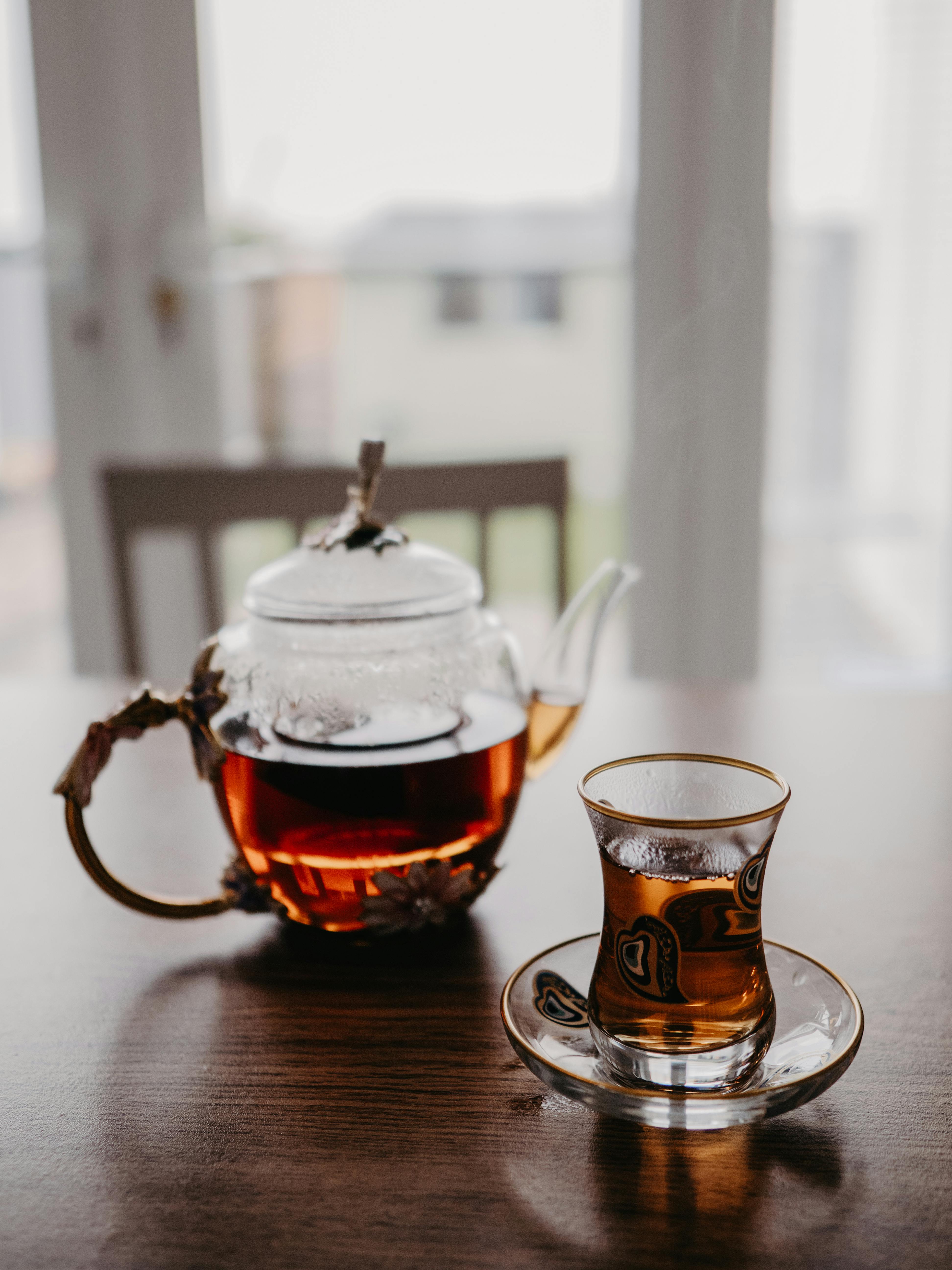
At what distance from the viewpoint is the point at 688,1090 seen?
443mm

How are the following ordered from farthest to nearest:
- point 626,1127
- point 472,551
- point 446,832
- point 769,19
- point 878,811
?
1. point 472,551
2. point 769,19
3. point 878,811
4. point 446,832
5. point 626,1127

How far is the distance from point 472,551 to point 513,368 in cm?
40

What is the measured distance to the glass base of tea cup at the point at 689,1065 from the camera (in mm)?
448

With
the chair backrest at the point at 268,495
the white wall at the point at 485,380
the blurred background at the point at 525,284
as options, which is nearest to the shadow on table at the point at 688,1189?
the chair backrest at the point at 268,495

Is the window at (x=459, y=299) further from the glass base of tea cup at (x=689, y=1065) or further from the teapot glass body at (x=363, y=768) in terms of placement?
the glass base of tea cup at (x=689, y=1065)

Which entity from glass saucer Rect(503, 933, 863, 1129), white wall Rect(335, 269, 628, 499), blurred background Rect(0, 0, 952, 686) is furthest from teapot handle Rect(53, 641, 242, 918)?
white wall Rect(335, 269, 628, 499)

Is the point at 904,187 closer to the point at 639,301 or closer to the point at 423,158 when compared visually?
the point at 639,301

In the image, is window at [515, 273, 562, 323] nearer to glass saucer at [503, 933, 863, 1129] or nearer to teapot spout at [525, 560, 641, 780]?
teapot spout at [525, 560, 641, 780]

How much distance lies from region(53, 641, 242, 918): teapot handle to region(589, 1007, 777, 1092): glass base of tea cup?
0.23m

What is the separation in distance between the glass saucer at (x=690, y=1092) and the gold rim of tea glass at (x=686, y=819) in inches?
3.6

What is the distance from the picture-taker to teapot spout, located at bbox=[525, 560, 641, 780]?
69 centimetres

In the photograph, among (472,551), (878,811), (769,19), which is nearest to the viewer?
(878,811)

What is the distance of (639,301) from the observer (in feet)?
5.97

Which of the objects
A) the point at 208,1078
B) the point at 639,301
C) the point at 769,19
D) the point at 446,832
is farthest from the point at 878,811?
the point at 769,19
